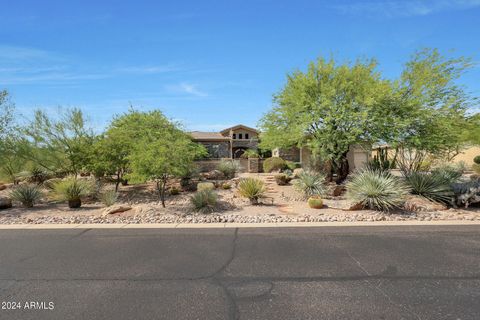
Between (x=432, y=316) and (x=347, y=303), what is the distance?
951 millimetres

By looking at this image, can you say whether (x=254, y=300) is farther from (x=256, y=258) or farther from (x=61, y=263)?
(x=61, y=263)

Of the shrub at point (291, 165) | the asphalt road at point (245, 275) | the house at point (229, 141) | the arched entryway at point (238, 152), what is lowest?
the asphalt road at point (245, 275)

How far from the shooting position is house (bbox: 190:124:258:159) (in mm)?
30859

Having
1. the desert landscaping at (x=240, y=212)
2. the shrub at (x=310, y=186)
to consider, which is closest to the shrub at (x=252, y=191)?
the desert landscaping at (x=240, y=212)

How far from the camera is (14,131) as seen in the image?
15.1 m

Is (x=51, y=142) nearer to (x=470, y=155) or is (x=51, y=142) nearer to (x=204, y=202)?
(x=204, y=202)

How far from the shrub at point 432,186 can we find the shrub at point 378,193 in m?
1.04

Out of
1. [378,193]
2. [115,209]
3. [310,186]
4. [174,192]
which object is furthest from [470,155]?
[115,209]

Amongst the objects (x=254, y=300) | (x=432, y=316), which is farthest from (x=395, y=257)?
(x=254, y=300)

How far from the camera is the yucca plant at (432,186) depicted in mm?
10648

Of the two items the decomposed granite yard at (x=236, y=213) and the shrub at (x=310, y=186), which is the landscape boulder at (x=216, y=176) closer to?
the decomposed granite yard at (x=236, y=213)

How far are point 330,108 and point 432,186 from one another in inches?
224

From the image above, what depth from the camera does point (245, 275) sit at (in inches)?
167

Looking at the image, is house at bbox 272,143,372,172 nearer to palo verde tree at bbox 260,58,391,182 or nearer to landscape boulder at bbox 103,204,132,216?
palo verde tree at bbox 260,58,391,182
